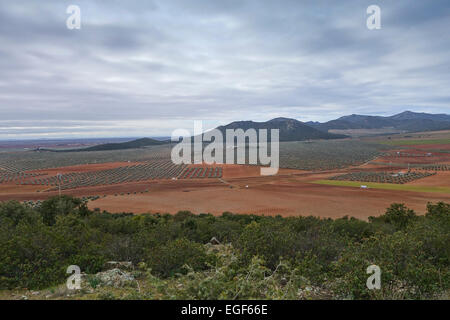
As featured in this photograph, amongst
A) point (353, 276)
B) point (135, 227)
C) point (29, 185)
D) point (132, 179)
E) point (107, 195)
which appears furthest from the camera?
point (132, 179)

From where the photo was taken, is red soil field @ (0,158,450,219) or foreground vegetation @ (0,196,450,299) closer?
foreground vegetation @ (0,196,450,299)

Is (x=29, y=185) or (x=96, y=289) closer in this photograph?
(x=96, y=289)

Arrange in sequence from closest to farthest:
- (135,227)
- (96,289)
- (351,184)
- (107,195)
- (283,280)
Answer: (96,289), (283,280), (135,227), (107,195), (351,184)

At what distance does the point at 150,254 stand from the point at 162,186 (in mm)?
45909

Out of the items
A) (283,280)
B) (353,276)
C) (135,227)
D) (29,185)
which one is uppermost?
(353,276)

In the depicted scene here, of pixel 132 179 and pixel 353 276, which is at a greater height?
pixel 353 276

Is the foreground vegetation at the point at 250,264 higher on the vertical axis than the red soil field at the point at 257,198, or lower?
higher

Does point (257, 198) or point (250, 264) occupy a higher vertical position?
point (250, 264)

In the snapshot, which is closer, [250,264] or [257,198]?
[250,264]

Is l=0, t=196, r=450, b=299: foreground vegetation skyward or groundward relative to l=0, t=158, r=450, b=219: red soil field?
skyward

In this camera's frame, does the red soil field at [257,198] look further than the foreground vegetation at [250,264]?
A: Yes
